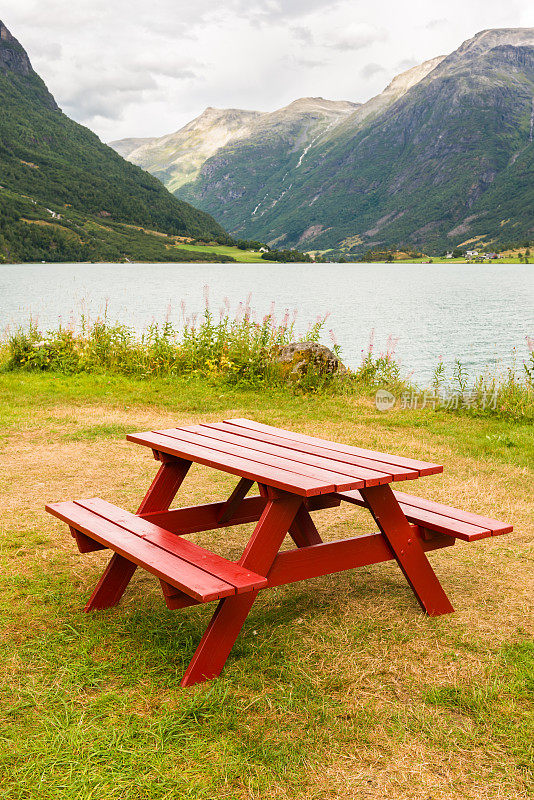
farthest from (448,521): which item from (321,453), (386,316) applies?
(386,316)

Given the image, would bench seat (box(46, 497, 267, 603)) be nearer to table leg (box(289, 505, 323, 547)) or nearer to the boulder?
table leg (box(289, 505, 323, 547))

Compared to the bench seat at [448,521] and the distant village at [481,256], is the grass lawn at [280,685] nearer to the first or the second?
the bench seat at [448,521]

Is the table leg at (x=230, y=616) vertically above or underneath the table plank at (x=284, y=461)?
underneath

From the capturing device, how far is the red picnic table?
9.48 feet

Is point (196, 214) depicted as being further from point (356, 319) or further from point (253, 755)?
point (253, 755)

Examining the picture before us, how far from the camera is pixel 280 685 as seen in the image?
290cm

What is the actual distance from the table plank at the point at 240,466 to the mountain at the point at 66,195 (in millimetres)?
103484

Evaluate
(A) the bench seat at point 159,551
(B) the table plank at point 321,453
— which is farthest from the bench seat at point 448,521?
(A) the bench seat at point 159,551

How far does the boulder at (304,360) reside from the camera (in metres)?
10.5

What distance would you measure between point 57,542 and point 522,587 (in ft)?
10.3

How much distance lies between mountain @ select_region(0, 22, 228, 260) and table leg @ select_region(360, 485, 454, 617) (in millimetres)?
104421

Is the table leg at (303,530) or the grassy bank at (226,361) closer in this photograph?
the table leg at (303,530)

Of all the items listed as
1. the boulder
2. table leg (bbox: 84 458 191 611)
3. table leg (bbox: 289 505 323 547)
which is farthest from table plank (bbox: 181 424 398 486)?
the boulder

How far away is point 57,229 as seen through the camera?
117312mm
